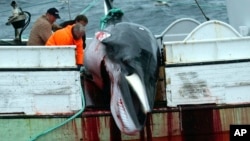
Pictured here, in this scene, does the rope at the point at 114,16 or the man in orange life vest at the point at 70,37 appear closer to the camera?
the man in orange life vest at the point at 70,37

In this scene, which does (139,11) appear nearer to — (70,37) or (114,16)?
(114,16)

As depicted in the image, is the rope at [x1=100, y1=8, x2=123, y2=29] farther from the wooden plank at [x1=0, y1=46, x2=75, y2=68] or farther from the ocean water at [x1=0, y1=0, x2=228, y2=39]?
the ocean water at [x1=0, y1=0, x2=228, y2=39]

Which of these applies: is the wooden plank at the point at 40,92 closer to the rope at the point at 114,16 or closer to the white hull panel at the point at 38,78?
the white hull panel at the point at 38,78

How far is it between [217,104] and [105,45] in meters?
1.76

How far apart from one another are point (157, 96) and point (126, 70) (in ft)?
4.48

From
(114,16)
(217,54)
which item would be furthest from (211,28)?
Result: (114,16)

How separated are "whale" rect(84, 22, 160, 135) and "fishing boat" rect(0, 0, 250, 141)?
1.15 ft

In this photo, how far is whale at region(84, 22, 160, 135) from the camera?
7684mm

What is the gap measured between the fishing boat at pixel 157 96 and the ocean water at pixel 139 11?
40.3 feet

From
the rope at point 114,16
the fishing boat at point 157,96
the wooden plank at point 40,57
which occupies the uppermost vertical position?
the rope at point 114,16

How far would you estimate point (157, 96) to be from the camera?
358 inches

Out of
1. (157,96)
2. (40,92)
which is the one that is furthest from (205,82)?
(40,92)

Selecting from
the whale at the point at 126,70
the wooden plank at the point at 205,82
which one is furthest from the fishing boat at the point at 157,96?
the whale at the point at 126,70

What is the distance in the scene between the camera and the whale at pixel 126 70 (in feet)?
25.2
